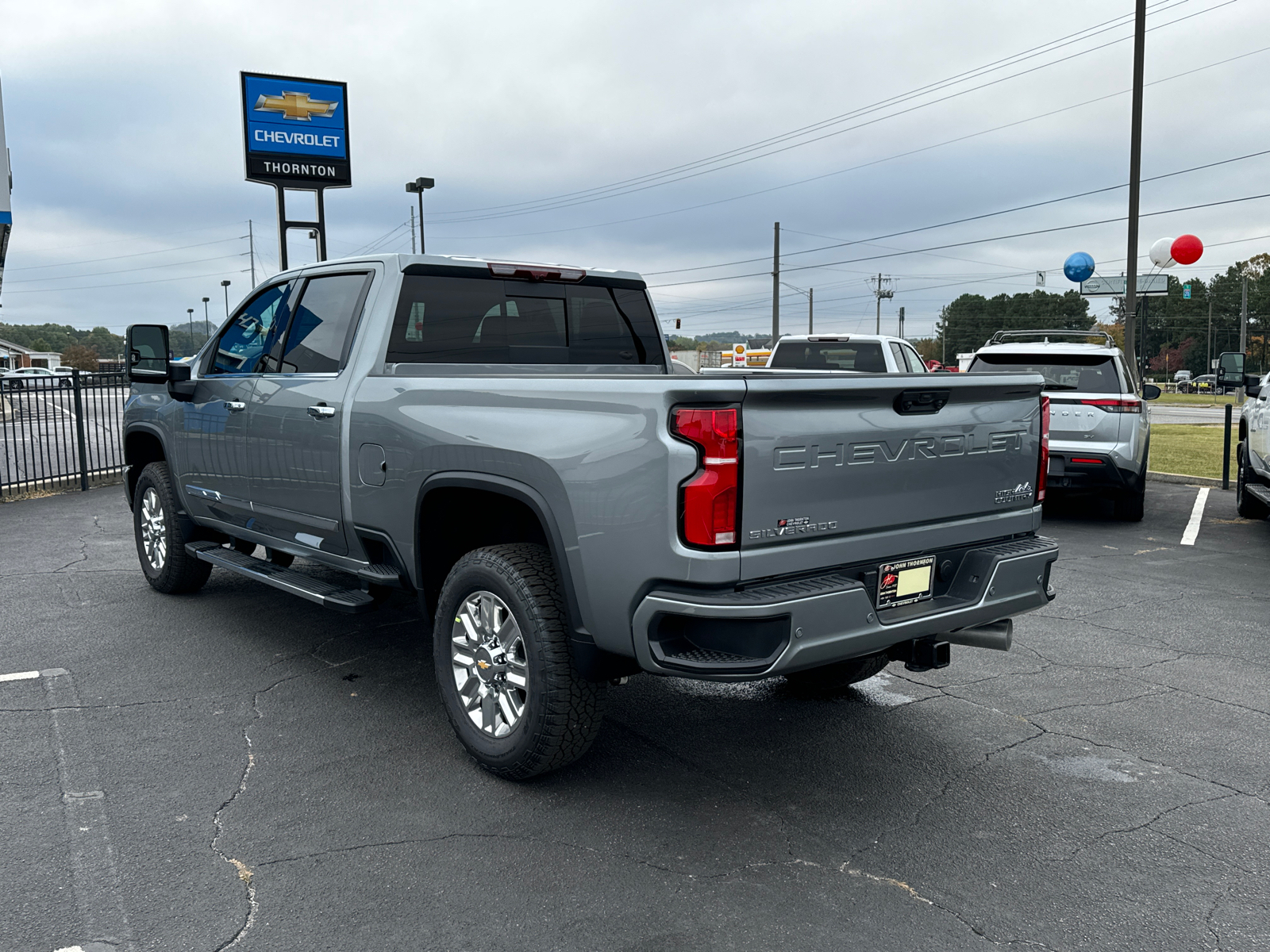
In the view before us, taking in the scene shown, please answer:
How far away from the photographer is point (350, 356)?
473cm

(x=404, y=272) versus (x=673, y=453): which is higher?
(x=404, y=272)

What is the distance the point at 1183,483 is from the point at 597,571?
41.7 ft

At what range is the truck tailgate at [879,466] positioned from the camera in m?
3.20

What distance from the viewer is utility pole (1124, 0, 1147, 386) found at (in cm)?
2042

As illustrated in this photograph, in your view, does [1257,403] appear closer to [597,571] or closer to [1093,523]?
[1093,523]

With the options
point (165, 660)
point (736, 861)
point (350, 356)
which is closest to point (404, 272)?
point (350, 356)

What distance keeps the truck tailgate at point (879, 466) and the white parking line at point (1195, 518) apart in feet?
20.4

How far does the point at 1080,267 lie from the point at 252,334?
29780 mm

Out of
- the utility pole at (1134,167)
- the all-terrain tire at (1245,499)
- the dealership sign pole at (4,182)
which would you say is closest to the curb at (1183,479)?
the all-terrain tire at (1245,499)

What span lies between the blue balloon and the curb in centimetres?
1828

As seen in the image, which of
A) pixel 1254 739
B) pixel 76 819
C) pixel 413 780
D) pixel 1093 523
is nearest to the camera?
pixel 76 819

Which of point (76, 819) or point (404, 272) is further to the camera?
point (404, 272)

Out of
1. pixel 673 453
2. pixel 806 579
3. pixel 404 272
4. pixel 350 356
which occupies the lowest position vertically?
pixel 806 579

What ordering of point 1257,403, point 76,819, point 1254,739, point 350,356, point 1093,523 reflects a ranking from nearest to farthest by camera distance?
point 76,819 → point 1254,739 → point 350,356 → point 1257,403 → point 1093,523
